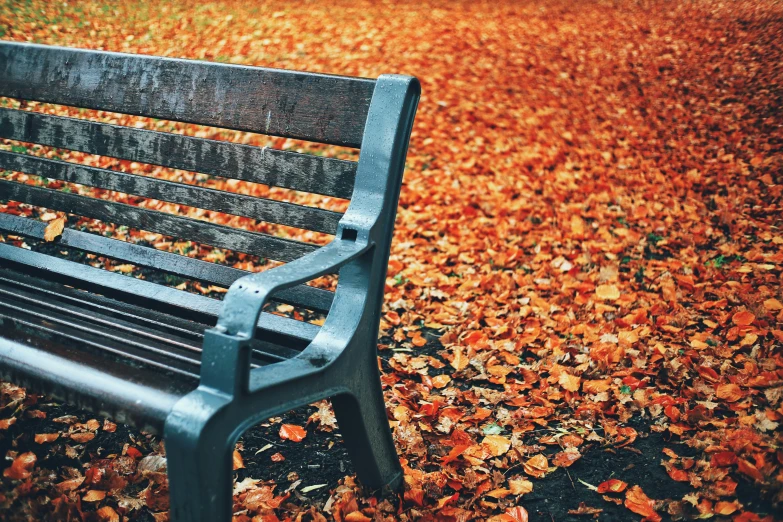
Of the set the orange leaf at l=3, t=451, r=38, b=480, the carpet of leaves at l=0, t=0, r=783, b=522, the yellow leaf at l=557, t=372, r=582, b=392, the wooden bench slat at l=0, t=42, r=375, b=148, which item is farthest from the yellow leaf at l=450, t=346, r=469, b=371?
the orange leaf at l=3, t=451, r=38, b=480

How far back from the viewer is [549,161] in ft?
16.7

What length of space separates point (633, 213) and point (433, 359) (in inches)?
83.6

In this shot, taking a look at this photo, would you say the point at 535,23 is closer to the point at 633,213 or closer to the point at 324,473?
the point at 633,213

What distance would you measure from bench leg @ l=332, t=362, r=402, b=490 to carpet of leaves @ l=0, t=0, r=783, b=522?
10 cm

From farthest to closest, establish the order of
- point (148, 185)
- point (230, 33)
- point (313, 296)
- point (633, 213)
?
point (230, 33) → point (633, 213) → point (148, 185) → point (313, 296)

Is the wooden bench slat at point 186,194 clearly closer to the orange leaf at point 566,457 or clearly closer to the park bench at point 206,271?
the park bench at point 206,271

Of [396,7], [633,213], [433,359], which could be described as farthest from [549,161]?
[396,7]

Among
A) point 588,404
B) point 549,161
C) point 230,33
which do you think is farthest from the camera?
point 230,33

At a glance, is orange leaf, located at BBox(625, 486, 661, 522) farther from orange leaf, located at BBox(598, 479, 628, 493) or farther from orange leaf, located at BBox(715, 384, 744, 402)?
orange leaf, located at BBox(715, 384, 744, 402)

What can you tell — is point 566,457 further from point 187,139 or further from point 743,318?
point 187,139

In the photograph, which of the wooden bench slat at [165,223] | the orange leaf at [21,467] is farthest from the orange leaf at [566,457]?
the orange leaf at [21,467]

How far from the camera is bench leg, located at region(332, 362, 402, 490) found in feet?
5.70

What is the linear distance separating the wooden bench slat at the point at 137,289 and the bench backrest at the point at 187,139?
69 millimetres

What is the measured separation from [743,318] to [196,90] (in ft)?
8.17
